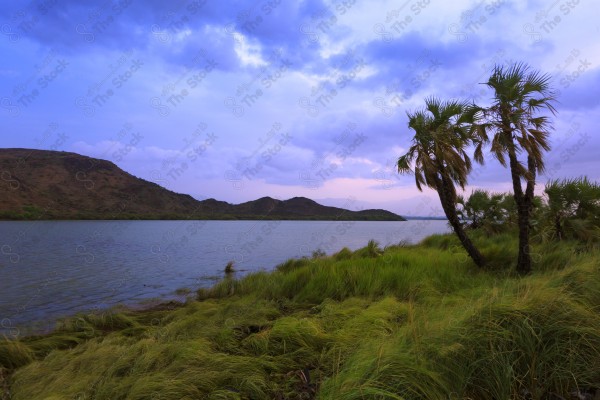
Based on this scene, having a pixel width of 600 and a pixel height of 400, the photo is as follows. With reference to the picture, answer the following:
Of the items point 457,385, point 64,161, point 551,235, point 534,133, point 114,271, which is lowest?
point 114,271

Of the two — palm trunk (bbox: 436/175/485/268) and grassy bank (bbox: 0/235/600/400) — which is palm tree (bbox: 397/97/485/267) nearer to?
palm trunk (bbox: 436/175/485/268)

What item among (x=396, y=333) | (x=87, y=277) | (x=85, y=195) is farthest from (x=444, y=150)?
(x=85, y=195)

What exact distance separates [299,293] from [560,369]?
27.7 ft

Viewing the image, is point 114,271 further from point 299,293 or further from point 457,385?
point 457,385

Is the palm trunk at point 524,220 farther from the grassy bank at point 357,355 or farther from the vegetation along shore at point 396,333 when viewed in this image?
the grassy bank at point 357,355

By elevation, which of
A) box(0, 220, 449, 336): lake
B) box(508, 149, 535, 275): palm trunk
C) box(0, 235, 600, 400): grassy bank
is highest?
box(508, 149, 535, 275): palm trunk

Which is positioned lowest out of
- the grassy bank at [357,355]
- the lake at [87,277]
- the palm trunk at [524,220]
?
the lake at [87,277]

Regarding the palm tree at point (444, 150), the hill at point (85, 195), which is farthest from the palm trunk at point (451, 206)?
the hill at point (85, 195)

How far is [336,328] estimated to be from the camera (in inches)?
257

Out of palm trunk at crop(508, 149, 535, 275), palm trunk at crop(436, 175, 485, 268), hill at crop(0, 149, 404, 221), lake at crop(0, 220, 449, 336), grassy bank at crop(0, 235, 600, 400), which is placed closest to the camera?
grassy bank at crop(0, 235, 600, 400)

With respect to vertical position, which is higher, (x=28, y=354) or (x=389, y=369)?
(x=389, y=369)

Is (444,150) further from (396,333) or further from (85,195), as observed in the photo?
(85,195)

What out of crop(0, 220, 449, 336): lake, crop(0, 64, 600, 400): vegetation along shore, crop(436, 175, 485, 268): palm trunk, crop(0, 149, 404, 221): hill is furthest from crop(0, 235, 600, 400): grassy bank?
crop(0, 149, 404, 221): hill

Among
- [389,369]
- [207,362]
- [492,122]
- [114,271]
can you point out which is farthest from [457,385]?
[114,271]
